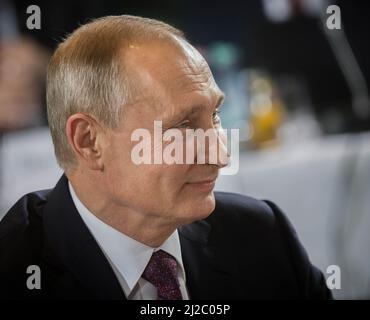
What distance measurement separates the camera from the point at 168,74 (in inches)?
42.9

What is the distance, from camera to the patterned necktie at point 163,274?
1191 mm

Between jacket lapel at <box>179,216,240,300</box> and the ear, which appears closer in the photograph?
the ear

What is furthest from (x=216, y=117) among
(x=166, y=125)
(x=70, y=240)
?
(x=70, y=240)

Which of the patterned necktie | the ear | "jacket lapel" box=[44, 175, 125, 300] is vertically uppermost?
the ear

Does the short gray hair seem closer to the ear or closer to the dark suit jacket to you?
the ear

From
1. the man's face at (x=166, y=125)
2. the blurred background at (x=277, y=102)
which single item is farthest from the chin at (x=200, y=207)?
the blurred background at (x=277, y=102)

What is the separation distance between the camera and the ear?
3.64 ft

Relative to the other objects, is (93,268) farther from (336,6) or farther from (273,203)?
(336,6)

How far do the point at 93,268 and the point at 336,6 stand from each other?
694mm

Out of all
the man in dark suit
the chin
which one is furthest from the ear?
the chin

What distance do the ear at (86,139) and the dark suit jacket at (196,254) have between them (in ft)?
0.22

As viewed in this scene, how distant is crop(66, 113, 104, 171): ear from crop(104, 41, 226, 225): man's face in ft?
0.06

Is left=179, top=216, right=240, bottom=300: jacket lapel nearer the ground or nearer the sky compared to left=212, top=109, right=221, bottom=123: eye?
nearer the ground

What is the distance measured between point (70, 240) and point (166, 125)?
26 cm
